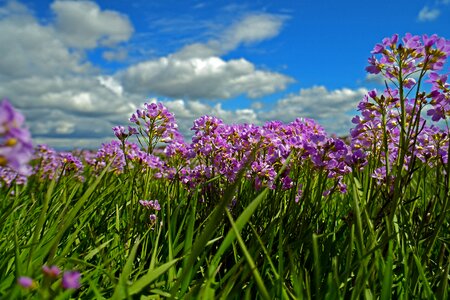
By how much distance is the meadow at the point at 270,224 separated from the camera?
1.89 m

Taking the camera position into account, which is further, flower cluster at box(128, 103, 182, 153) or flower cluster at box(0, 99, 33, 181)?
flower cluster at box(128, 103, 182, 153)

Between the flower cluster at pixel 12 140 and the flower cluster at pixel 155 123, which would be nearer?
the flower cluster at pixel 12 140

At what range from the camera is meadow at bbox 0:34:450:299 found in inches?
74.2

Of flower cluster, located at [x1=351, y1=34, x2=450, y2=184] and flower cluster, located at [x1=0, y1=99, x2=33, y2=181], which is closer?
flower cluster, located at [x1=0, y1=99, x2=33, y2=181]

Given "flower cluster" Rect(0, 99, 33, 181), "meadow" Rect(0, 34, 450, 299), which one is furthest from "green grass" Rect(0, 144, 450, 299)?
"flower cluster" Rect(0, 99, 33, 181)

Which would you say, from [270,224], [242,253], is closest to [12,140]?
[270,224]

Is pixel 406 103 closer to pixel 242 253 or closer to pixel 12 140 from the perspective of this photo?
pixel 242 253

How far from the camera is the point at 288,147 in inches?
119

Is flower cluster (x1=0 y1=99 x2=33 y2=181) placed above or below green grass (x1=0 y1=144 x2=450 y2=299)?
above

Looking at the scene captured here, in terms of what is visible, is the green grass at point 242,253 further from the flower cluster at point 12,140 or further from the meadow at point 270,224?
the flower cluster at point 12,140

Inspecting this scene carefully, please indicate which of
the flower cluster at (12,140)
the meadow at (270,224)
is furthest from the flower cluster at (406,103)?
the flower cluster at (12,140)

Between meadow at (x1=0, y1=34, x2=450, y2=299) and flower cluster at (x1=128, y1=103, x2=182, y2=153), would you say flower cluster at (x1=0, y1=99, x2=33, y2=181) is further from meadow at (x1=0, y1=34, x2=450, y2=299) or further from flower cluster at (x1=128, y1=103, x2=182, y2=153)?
flower cluster at (x1=128, y1=103, x2=182, y2=153)

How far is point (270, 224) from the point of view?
2.67 meters

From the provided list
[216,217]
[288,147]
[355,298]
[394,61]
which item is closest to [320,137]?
[288,147]
